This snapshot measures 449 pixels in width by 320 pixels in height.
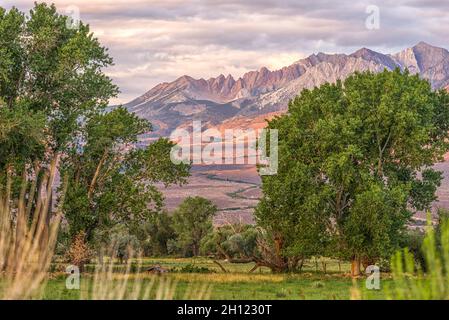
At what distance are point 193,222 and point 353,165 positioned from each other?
68.5 metres

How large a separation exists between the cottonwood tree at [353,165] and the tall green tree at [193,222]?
5942cm

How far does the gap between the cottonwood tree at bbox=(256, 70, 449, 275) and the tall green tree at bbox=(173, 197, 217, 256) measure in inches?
2339

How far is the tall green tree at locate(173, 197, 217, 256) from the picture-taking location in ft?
364

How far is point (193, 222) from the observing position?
115 metres

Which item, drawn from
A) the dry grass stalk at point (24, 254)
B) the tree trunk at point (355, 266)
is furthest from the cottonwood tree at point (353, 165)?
the dry grass stalk at point (24, 254)

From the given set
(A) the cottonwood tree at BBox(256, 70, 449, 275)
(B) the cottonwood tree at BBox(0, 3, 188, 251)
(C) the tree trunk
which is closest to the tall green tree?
(A) the cottonwood tree at BBox(256, 70, 449, 275)

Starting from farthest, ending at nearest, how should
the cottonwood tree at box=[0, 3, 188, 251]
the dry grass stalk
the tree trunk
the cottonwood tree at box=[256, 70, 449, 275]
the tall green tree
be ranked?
the tall green tree
the tree trunk
the cottonwood tree at box=[256, 70, 449, 275]
the cottonwood tree at box=[0, 3, 188, 251]
the dry grass stalk

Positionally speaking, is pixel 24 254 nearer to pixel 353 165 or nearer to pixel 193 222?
pixel 353 165

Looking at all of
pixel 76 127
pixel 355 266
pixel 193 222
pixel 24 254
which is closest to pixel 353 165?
pixel 355 266

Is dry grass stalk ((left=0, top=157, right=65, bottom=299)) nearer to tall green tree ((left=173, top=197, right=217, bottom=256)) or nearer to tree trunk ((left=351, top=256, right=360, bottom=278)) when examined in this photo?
tree trunk ((left=351, top=256, right=360, bottom=278))

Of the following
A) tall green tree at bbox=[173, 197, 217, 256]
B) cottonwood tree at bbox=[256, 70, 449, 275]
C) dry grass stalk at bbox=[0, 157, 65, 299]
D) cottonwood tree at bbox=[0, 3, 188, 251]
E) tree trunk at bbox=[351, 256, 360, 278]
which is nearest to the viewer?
dry grass stalk at bbox=[0, 157, 65, 299]

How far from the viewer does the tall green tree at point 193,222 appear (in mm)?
111062
